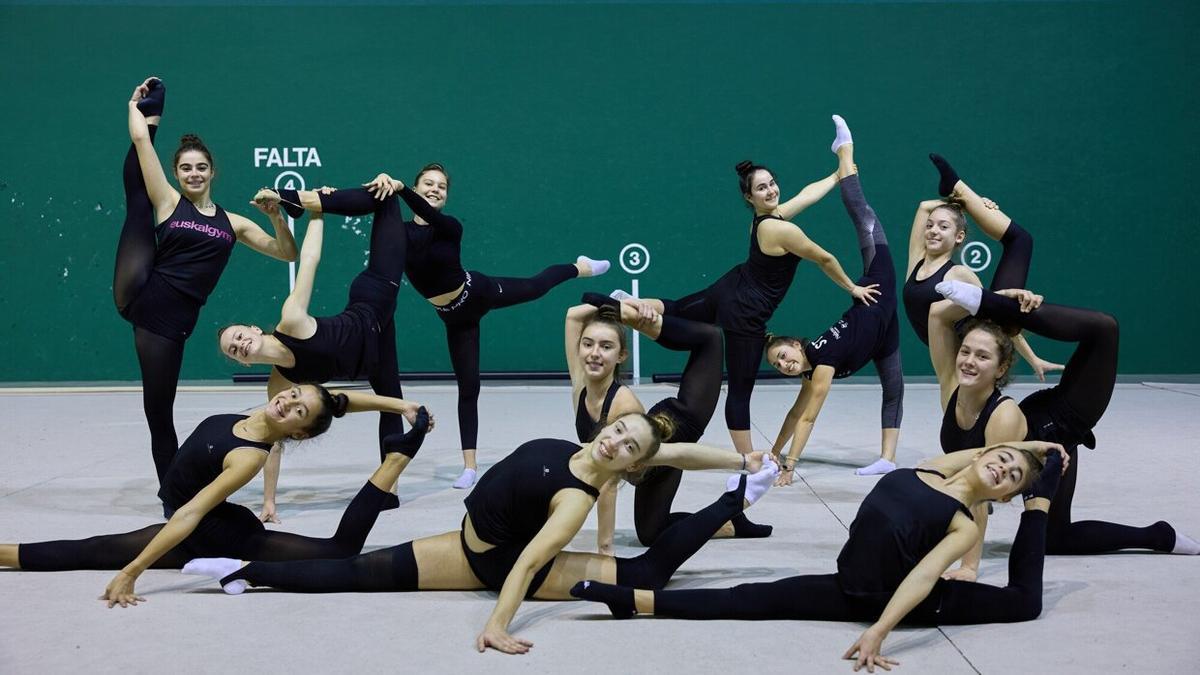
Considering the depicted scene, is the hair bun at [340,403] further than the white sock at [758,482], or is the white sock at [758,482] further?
the hair bun at [340,403]

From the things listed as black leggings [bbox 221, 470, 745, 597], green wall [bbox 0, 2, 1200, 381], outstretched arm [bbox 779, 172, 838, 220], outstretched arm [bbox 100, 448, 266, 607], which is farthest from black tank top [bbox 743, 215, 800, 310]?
green wall [bbox 0, 2, 1200, 381]

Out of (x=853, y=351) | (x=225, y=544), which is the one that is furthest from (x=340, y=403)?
(x=853, y=351)

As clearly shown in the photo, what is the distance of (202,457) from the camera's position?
11.6 feet

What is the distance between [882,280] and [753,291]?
0.78 metres

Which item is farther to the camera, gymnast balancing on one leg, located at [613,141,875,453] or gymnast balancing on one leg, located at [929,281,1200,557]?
gymnast balancing on one leg, located at [613,141,875,453]

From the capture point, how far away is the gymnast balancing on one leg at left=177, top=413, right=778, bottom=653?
3.13 meters

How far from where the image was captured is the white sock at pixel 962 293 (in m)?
3.51

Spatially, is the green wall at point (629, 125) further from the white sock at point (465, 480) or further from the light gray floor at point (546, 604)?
the white sock at point (465, 480)

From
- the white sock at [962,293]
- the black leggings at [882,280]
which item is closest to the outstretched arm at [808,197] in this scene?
the black leggings at [882,280]

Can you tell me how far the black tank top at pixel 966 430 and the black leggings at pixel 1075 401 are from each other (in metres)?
0.20

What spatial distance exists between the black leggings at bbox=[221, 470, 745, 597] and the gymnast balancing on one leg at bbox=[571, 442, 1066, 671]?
0.47ft

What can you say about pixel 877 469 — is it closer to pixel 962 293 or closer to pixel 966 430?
pixel 966 430

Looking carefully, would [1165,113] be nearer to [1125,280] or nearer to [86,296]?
[1125,280]

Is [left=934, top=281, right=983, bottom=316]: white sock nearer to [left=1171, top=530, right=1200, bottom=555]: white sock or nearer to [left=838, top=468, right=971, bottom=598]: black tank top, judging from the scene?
[left=838, top=468, right=971, bottom=598]: black tank top
